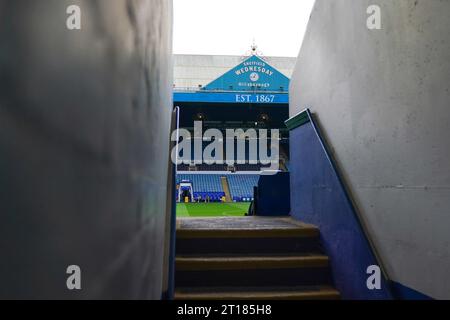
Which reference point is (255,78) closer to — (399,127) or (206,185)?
(399,127)

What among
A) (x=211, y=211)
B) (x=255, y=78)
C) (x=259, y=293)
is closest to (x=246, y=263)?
(x=259, y=293)

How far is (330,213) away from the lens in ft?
8.57

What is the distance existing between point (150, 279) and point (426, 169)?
1.43 m

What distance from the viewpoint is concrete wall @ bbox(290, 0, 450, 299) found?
148 cm

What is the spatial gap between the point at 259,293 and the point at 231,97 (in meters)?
8.93

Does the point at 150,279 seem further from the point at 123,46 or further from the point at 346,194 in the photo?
the point at 346,194

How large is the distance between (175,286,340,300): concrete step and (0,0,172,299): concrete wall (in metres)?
1.17

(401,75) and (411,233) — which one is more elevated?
(401,75)

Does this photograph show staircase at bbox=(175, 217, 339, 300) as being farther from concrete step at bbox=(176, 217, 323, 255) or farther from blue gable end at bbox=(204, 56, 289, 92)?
blue gable end at bbox=(204, 56, 289, 92)

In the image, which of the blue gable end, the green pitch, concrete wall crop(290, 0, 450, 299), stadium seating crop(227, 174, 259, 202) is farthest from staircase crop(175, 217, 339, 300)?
stadium seating crop(227, 174, 259, 202)

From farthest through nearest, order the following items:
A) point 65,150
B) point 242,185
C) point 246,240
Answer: point 242,185 < point 246,240 < point 65,150

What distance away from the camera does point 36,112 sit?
48 centimetres

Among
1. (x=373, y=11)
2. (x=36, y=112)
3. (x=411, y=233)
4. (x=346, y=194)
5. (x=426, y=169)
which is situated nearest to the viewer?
(x=36, y=112)
